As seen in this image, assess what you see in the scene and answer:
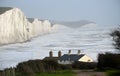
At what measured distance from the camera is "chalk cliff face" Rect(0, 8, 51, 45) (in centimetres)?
1146

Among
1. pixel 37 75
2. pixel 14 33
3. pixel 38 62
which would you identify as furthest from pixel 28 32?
pixel 37 75

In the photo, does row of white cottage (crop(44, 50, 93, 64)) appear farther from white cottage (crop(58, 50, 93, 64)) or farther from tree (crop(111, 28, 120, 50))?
tree (crop(111, 28, 120, 50))

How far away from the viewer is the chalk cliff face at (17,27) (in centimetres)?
1146

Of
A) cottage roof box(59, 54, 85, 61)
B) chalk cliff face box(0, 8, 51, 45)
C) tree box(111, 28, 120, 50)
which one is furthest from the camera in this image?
chalk cliff face box(0, 8, 51, 45)

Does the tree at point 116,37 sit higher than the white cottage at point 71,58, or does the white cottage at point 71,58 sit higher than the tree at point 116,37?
the tree at point 116,37

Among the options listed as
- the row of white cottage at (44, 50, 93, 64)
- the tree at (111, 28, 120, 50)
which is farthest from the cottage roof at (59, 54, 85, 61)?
the tree at (111, 28, 120, 50)

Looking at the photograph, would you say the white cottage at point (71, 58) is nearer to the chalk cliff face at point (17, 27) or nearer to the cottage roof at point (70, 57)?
the cottage roof at point (70, 57)

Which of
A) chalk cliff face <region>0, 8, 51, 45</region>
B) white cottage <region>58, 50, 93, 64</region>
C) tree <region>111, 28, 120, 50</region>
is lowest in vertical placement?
white cottage <region>58, 50, 93, 64</region>

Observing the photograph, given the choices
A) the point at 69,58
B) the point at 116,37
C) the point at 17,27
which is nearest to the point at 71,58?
the point at 69,58

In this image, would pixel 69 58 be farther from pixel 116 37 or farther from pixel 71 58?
pixel 116 37

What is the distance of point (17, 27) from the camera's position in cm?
1261

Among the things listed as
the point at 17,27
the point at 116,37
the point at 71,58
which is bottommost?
the point at 71,58

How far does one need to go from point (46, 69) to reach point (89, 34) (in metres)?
2.95

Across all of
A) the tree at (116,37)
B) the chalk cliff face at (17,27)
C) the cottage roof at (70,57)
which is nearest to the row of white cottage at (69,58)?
the cottage roof at (70,57)
